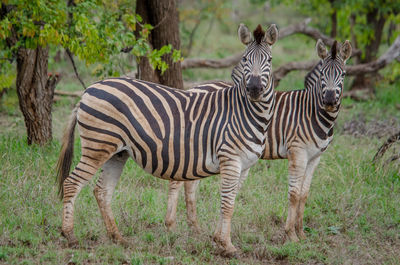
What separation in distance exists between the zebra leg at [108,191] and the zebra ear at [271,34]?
78.3 inches

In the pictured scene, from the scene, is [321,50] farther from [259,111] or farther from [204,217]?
[204,217]

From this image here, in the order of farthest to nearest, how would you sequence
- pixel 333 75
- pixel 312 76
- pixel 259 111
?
pixel 312 76
pixel 333 75
pixel 259 111

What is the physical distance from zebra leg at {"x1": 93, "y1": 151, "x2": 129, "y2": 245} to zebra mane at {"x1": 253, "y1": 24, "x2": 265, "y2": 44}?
6.24 ft

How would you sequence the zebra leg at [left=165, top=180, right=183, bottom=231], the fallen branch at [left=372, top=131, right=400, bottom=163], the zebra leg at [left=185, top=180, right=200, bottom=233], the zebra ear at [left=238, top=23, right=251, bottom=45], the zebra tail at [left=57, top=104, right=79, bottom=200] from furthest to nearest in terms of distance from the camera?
the fallen branch at [left=372, top=131, right=400, bottom=163] < the zebra leg at [left=185, top=180, right=200, bottom=233] < the zebra leg at [left=165, top=180, right=183, bottom=231] < the zebra tail at [left=57, top=104, right=79, bottom=200] < the zebra ear at [left=238, top=23, right=251, bottom=45]

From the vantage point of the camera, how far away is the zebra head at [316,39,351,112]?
5621 mm

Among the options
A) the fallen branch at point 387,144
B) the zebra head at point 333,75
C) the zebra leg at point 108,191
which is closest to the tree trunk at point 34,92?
the zebra leg at point 108,191

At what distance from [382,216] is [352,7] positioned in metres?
8.22

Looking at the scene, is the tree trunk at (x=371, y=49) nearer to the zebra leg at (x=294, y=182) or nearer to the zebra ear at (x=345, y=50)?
the zebra ear at (x=345, y=50)

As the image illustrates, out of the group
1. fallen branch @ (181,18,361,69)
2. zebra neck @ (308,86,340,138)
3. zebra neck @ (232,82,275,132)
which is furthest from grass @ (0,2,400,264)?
fallen branch @ (181,18,361,69)

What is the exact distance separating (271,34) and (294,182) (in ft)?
6.02

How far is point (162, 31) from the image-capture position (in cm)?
821

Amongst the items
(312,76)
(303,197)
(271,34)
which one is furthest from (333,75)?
(303,197)

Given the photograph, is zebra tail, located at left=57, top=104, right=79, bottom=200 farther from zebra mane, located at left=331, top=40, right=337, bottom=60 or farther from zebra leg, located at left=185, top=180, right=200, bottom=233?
zebra mane, located at left=331, top=40, right=337, bottom=60

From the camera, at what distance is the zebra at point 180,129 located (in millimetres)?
4941
